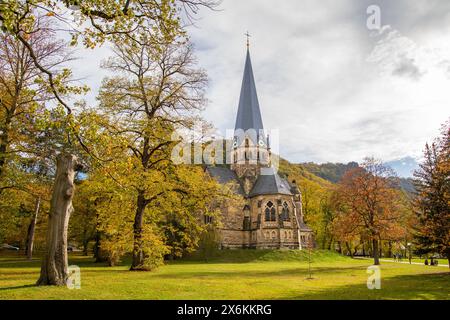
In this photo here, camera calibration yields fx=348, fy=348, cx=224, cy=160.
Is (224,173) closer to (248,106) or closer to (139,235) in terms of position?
(248,106)

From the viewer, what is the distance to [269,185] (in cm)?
5006

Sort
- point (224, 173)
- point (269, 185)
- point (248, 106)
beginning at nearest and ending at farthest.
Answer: point (269, 185)
point (224, 173)
point (248, 106)

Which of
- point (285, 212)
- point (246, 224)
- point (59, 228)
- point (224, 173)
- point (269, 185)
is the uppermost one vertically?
point (224, 173)

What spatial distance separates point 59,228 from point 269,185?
40.2 metres

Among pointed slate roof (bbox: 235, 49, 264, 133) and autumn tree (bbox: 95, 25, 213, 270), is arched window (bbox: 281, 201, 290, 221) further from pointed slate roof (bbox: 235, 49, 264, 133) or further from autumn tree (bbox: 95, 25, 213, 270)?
autumn tree (bbox: 95, 25, 213, 270)

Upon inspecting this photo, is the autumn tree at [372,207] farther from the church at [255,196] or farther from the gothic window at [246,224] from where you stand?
the gothic window at [246,224]

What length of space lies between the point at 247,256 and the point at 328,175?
11269 cm

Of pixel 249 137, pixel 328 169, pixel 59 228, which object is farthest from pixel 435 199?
pixel 328 169

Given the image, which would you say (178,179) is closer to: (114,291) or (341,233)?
(114,291)

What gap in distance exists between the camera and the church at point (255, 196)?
4703 centimetres

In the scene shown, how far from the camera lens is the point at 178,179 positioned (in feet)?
67.6

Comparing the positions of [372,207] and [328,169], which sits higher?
[328,169]

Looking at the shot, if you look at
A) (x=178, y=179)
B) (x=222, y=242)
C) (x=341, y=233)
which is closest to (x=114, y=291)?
(x=178, y=179)

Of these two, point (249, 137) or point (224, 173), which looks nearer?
point (224, 173)
